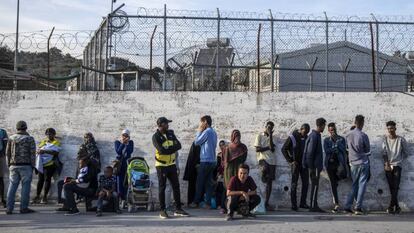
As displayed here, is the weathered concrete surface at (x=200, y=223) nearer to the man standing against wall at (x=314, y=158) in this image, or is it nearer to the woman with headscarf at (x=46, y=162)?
the man standing against wall at (x=314, y=158)

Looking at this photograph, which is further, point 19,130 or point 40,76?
point 40,76

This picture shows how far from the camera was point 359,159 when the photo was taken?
10461 millimetres

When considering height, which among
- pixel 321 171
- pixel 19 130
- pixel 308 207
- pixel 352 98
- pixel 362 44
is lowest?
pixel 308 207

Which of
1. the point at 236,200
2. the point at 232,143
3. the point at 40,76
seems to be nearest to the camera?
the point at 236,200

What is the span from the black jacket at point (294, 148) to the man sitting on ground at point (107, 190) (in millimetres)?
3357

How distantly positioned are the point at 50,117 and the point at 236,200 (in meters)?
4.76

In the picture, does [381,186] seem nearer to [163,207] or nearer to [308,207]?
[308,207]

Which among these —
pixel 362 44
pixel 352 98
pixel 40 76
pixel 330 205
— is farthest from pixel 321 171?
pixel 40 76

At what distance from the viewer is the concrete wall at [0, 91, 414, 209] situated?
36.8ft

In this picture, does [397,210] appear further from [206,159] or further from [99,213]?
[99,213]

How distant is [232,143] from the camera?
34.0 feet

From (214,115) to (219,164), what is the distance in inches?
46.6

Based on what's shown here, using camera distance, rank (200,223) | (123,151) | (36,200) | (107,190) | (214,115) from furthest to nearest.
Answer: (214,115) → (36,200) → (123,151) → (107,190) → (200,223)

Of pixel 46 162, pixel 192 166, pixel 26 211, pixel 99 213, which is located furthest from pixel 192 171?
pixel 26 211
